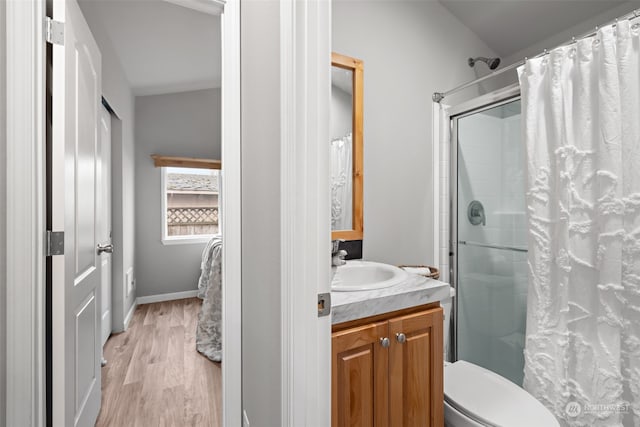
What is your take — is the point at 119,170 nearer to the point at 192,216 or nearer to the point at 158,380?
the point at 192,216

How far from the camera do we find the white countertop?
104cm

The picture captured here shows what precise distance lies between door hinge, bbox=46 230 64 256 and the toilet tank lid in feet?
5.17

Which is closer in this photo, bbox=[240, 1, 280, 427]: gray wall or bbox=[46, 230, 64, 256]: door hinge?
bbox=[240, 1, 280, 427]: gray wall

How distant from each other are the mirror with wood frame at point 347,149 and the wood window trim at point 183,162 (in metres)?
3.07

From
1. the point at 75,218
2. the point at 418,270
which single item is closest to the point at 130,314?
the point at 75,218

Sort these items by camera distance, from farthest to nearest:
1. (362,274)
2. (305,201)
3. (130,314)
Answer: (130,314) → (362,274) → (305,201)

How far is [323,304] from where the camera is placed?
84 cm

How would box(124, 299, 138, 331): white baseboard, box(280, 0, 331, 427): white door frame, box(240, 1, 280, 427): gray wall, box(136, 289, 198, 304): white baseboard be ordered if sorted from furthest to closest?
box(136, 289, 198, 304): white baseboard → box(124, 299, 138, 331): white baseboard → box(240, 1, 280, 427): gray wall → box(280, 0, 331, 427): white door frame

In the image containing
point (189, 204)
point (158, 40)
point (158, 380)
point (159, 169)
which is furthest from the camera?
point (189, 204)

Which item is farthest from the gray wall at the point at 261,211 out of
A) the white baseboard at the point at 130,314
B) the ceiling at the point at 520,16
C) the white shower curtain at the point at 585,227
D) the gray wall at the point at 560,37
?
the white baseboard at the point at 130,314

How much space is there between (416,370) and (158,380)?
1908 millimetres

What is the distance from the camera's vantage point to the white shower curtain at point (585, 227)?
4.20 feet

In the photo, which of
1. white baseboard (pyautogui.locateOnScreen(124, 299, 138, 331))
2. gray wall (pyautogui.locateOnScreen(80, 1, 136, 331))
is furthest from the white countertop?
white baseboard (pyautogui.locateOnScreen(124, 299, 138, 331))

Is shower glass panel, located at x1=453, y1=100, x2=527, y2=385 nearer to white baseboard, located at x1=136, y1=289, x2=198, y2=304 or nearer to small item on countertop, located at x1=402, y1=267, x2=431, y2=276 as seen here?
small item on countertop, located at x1=402, y1=267, x2=431, y2=276
